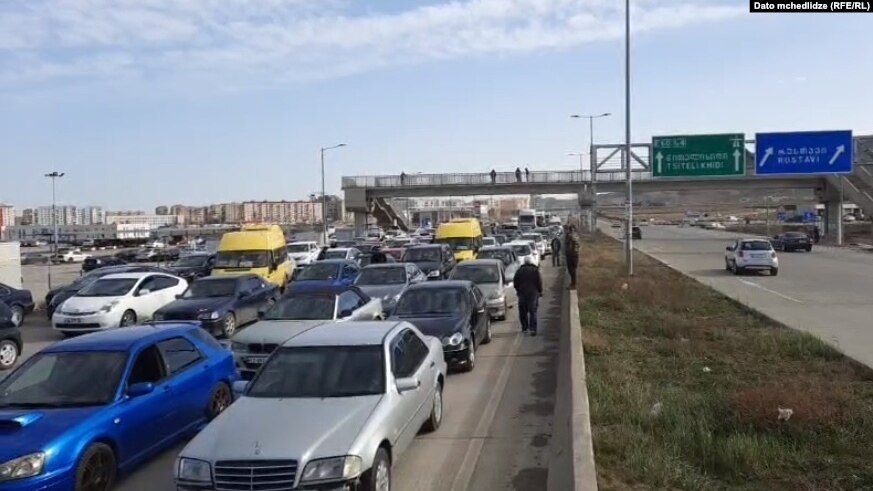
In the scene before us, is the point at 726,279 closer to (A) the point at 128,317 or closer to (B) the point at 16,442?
(A) the point at 128,317

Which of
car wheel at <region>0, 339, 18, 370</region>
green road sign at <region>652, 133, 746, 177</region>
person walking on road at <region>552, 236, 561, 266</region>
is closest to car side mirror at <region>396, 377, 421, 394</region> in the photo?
car wheel at <region>0, 339, 18, 370</region>

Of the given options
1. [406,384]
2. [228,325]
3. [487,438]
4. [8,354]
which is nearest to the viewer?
[406,384]

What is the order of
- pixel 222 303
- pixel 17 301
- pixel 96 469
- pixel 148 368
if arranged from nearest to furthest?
1. pixel 96 469
2. pixel 148 368
3. pixel 222 303
4. pixel 17 301

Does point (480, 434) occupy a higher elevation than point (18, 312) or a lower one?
higher

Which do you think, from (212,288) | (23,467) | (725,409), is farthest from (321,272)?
(23,467)

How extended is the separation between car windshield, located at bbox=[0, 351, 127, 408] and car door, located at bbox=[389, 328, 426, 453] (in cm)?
270

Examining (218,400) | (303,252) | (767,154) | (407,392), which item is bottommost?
(218,400)

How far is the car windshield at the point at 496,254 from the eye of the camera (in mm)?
29680

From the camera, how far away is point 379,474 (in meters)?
6.48

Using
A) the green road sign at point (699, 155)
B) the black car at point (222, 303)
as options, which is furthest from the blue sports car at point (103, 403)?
the green road sign at point (699, 155)

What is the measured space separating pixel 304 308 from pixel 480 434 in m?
6.19

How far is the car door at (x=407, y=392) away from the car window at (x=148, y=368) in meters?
2.50

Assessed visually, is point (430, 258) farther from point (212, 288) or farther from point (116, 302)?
point (116, 302)

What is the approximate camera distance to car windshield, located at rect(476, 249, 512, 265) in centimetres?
2968
